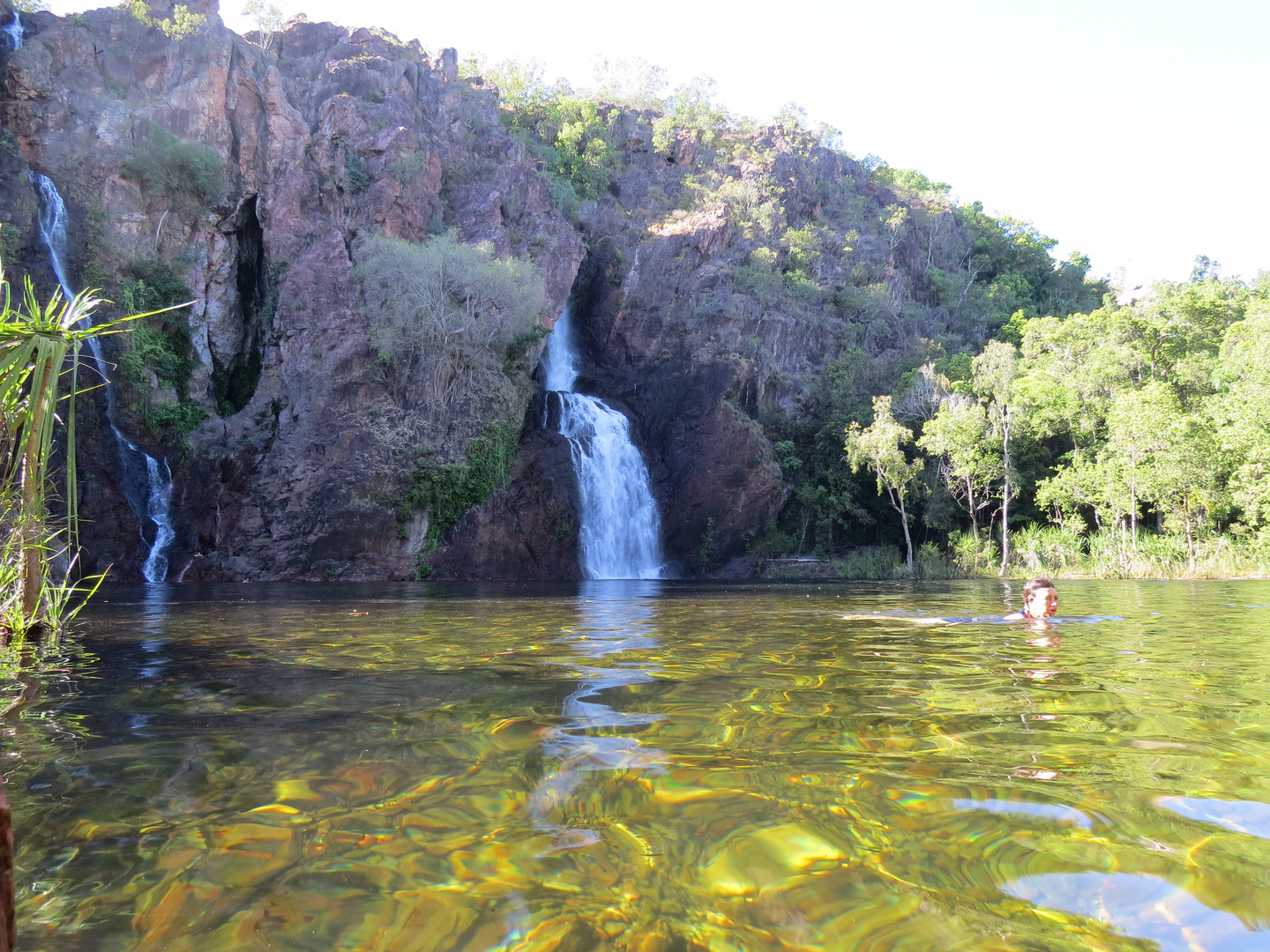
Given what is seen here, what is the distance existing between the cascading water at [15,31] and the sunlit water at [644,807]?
108 ft

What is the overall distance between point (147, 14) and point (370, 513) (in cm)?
2153

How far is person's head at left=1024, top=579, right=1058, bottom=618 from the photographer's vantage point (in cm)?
882

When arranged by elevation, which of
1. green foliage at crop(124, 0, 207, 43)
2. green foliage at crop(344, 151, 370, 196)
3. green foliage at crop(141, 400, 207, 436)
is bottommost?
green foliage at crop(141, 400, 207, 436)

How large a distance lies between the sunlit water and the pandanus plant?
111 centimetres

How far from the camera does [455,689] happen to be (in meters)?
4.42

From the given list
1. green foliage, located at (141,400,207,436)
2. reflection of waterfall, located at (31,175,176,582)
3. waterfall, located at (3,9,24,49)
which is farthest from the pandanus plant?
waterfall, located at (3,9,24,49)

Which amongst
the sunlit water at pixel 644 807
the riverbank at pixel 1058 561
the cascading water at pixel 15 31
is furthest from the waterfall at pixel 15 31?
the riverbank at pixel 1058 561

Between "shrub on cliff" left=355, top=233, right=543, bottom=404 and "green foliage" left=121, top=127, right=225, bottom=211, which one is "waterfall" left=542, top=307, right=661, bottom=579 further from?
"green foliage" left=121, top=127, right=225, bottom=211

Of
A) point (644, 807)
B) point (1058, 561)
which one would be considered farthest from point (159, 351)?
point (1058, 561)

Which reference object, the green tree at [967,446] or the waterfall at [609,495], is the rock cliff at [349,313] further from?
the green tree at [967,446]

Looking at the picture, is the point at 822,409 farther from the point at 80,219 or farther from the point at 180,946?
the point at 180,946

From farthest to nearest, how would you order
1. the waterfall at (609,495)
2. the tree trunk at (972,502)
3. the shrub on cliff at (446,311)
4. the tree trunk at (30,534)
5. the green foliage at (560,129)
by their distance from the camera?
the green foliage at (560,129)
the waterfall at (609,495)
the tree trunk at (972,502)
the shrub on cliff at (446,311)
the tree trunk at (30,534)

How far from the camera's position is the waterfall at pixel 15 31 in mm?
26984

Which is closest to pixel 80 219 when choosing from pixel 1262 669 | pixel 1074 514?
pixel 1262 669
